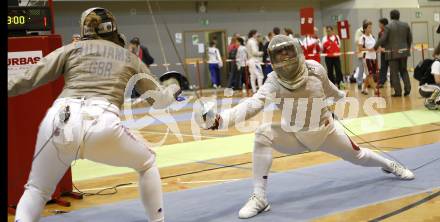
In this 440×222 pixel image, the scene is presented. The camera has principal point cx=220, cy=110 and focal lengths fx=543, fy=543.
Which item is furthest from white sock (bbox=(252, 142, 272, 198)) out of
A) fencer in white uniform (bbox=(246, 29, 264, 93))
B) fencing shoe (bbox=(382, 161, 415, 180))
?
fencer in white uniform (bbox=(246, 29, 264, 93))

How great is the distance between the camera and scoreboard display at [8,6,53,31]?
170 inches

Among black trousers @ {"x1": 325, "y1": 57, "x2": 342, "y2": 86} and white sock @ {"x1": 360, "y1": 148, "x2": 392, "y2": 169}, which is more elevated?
black trousers @ {"x1": 325, "y1": 57, "x2": 342, "y2": 86}

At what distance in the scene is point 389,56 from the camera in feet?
35.9

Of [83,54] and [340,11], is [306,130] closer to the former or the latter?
[83,54]

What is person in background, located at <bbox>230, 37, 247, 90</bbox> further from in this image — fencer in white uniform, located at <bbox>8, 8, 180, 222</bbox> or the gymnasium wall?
fencer in white uniform, located at <bbox>8, 8, 180, 222</bbox>

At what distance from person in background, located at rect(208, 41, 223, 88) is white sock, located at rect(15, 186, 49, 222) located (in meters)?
14.9

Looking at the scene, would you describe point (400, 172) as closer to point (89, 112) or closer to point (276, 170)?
point (276, 170)

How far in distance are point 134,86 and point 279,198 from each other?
1.45 meters

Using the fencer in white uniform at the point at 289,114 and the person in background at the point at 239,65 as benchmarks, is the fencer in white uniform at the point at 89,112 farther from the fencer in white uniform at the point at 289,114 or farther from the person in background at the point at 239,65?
the person in background at the point at 239,65

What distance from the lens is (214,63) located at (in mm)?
18031

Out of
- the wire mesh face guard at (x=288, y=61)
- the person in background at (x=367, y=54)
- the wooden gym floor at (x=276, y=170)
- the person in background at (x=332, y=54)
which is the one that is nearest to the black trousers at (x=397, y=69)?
the person in background at (x=367, y=54)

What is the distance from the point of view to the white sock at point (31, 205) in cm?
284

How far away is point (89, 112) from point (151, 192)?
0.59 meters
